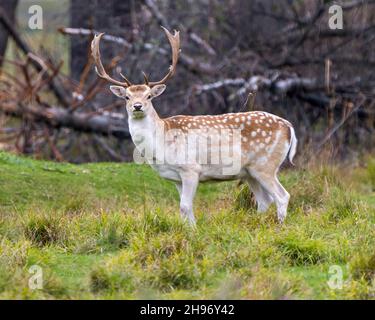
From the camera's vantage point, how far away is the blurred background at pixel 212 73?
1439 cm

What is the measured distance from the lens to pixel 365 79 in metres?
15.2

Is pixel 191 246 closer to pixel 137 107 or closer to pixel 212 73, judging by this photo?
pixel 137 107

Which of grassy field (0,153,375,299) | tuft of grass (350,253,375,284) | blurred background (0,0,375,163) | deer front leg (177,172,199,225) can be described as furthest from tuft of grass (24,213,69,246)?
blurred background (0,0,375,163)

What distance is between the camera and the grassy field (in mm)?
6508

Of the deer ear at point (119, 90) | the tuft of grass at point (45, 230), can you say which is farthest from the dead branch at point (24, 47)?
the tuft of grass at point (45, 230)

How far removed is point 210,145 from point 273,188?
709 mm

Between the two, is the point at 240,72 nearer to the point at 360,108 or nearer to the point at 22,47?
the point at 360,108

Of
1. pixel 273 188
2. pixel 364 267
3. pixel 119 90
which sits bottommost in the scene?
pixel 364 267

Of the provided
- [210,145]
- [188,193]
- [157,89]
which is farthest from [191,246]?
[157,89]

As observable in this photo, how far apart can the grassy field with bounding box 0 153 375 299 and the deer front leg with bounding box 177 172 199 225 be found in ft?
0.45

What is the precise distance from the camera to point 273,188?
29.0ft

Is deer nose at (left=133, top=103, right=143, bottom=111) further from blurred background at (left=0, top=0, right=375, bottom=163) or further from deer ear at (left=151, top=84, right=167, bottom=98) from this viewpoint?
blurred background at (left=0, top=0, right=375, bottom=163)

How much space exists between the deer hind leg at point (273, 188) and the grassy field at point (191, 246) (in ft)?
0.47
